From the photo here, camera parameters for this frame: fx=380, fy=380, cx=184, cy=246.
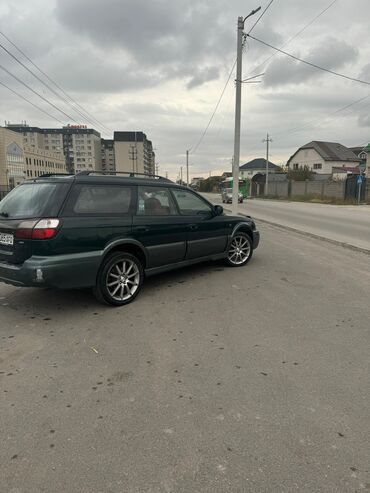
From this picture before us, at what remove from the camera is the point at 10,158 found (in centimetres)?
8256

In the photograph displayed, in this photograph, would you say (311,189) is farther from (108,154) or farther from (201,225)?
(108,154)

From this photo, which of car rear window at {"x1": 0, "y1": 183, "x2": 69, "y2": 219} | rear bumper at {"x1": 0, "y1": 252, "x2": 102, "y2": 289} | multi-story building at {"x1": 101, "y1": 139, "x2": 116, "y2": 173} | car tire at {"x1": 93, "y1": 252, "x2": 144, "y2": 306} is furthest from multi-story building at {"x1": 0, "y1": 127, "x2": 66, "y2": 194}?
rear bumper at {"x1": 0, "y1": 252, "x2": 102, "y2": 289}

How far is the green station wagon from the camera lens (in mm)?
4414

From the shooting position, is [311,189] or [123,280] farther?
[311,189]

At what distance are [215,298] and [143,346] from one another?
1815 millimetres

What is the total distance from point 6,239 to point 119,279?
1.48 meters

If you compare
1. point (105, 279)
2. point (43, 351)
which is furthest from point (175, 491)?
point (105, 279)

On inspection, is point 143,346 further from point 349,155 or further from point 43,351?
point 349,155

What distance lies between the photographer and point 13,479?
2.16 m

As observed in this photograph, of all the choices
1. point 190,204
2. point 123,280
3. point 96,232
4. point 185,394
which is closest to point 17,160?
point 190,204

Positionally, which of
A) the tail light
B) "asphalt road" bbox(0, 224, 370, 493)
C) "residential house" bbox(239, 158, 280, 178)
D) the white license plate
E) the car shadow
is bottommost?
"asphalt road" bbox(0, 224, 370, 493)

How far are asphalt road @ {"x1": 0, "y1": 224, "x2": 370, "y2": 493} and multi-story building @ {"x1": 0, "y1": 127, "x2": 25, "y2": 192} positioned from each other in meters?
80.1

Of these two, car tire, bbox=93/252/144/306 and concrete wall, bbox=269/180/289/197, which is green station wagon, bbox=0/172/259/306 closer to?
car tire, bbox=93/252/144/306

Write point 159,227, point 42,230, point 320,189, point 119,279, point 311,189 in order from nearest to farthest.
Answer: point 42,230
point 119,279
point 159,227
point 320,189
point 311,189
